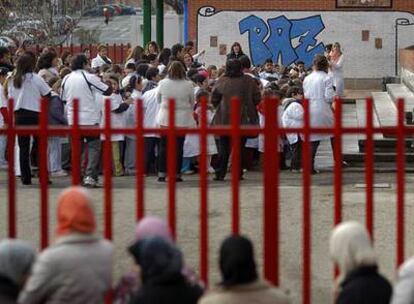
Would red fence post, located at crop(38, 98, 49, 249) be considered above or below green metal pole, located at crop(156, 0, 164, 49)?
below

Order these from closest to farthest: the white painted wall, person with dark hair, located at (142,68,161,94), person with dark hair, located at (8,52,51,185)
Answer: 1. person with dark hair, located at (8,52,51,185)
2. person with dark hair, located at (142,68,161,94)
3. the white painted wall

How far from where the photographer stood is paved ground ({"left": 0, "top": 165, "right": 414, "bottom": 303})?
31.7 ft

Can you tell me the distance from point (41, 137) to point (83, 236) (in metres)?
1.11

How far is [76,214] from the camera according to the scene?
6102 mm

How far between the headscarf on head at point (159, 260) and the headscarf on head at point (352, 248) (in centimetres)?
86

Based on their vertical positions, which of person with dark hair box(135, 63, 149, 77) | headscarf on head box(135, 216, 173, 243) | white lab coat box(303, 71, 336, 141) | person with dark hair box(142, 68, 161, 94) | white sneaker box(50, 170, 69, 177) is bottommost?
white sneaker box(50, 170, 69, 177)

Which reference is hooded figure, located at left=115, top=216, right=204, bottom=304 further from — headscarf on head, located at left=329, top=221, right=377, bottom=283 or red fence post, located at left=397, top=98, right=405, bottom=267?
red fence post, located at left=397, top=98, right=405, bottom=267

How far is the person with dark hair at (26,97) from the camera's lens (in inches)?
545

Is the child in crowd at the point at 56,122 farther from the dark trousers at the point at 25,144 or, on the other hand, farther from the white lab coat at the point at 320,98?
the white lab coat at the point at 320,98

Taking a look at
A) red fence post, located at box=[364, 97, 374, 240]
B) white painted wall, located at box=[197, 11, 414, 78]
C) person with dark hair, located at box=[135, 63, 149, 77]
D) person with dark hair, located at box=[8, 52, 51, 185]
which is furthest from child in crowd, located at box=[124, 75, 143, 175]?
white painted wall, located at box=[197, 11, 414, 78]

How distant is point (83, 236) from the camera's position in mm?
6176

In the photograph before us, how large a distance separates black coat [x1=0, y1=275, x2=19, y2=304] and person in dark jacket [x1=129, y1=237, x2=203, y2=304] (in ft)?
2.07

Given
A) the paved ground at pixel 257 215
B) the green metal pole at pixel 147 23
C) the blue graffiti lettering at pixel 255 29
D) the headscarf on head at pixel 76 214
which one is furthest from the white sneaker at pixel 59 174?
the blue graffiti lettering at pixel 255 29

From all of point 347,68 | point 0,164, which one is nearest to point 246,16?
point 347,68
